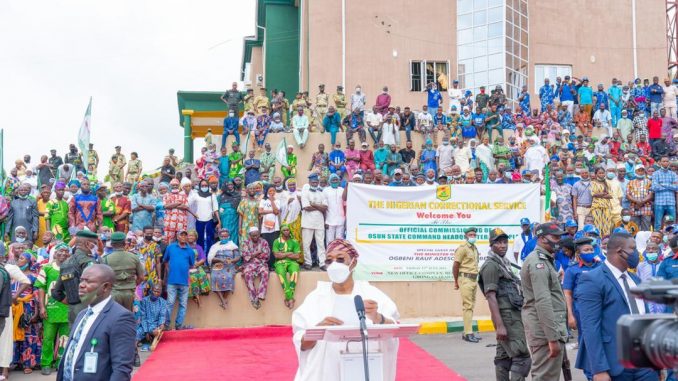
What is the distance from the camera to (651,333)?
3.19m

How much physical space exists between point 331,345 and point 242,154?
1465cm

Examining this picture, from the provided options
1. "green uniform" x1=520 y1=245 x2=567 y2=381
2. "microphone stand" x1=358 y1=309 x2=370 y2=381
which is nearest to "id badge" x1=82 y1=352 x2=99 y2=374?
"microphone stand" x1=358 y1=309 x2=370 y2=381

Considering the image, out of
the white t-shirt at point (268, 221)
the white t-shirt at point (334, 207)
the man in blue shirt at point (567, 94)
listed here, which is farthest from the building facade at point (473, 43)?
the white t-shirt at point (268, 221)

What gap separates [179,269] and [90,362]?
8.31 meters

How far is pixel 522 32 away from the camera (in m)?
27.4

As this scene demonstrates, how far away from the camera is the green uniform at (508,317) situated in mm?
7559

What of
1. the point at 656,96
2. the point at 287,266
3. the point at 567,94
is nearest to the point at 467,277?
the point at 287,266

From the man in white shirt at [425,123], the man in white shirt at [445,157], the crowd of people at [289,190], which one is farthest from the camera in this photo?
the man in white shirt at [425,123]

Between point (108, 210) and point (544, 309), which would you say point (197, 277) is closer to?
point (108, 210)

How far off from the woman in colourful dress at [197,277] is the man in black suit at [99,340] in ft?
28.9

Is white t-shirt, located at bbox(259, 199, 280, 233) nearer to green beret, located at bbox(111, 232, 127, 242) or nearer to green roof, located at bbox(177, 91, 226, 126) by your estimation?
green beret, located at bbox(111, 232, 127, 242)

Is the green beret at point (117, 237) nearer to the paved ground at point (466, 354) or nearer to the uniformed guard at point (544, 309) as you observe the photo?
the paved ground at point (466, 354)

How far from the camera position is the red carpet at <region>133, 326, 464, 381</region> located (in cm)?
1013

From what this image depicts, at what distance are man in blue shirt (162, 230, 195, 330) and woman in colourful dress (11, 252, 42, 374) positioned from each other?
255 cm
